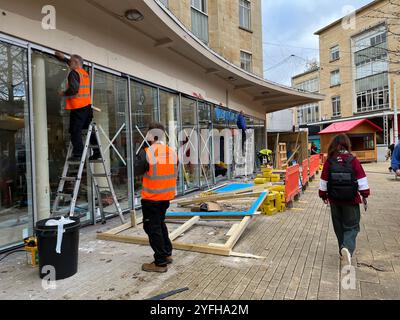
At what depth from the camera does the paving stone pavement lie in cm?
335

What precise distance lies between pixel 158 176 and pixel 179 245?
4.63 ft

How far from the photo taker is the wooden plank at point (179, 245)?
449 cm

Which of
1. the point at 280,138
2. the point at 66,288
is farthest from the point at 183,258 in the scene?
the point at 280,138

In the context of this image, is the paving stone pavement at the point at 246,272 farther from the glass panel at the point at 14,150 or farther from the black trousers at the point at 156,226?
the glass panel at the point at 14,150

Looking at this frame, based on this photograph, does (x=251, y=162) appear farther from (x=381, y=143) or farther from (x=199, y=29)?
(x=381, y=143)

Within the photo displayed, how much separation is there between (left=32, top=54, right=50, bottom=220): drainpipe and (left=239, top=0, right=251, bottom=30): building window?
12598mm

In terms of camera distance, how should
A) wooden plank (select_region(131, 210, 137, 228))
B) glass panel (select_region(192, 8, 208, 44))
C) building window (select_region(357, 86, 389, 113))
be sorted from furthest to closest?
building window (select_region(357, 86, 389, 113))
glass panel (select_region(192, 8, 208, 44))
wooden plank (select_region(131, 210, 137, 228))

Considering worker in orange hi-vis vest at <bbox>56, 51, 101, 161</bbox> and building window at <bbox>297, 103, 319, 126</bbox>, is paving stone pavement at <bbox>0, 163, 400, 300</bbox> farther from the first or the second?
building window at <bbox>297, 103, 319, 126</bbox>

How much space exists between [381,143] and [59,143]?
3045cm

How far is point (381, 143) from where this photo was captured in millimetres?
29297

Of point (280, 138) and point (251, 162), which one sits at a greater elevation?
point (280, 138)

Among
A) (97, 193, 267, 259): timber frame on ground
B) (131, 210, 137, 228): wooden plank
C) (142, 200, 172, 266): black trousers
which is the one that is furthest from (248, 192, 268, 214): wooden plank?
(142, 200, 172, 266): black trousers

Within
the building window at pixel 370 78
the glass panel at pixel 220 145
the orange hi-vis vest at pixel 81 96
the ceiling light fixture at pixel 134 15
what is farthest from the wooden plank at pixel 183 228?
the building window at pixel 370 78

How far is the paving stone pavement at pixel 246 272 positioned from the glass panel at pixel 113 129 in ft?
6.37
